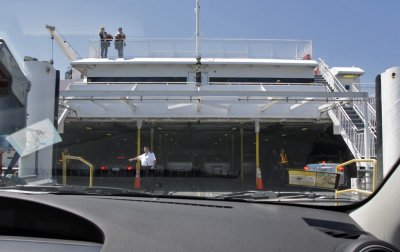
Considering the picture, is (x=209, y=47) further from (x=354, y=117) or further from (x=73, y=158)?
(x=354, y=117)

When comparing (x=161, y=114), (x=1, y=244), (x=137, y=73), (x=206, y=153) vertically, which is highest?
(x=137, y=73)

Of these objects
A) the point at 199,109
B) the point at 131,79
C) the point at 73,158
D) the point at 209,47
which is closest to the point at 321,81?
Answer: the point at 199,109

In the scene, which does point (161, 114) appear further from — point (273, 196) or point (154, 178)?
point (273, 196)

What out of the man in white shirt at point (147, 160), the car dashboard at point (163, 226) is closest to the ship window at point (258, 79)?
the man in white shirt at point (147, 160)

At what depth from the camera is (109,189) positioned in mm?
3357

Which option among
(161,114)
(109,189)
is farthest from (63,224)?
(161,114)

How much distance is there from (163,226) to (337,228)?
95 cm

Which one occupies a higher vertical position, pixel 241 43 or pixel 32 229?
pixel 241 43

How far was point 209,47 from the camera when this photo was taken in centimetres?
394

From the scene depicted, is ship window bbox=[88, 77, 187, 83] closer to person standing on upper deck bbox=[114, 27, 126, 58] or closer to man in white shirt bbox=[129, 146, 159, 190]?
man in white shirt bbox=[129, 146, 159, 190]

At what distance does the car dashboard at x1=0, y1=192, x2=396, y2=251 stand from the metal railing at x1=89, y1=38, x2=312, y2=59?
1.38 metres

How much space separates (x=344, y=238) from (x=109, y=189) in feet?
5.72

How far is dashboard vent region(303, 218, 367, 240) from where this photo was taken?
2334 mm

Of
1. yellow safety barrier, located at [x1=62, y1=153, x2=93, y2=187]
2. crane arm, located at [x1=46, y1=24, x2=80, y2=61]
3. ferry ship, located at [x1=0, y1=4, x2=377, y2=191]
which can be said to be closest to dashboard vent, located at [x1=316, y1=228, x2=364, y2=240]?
ferry ship, located at [x1=0, y1=4, x2=377, y2=191]
